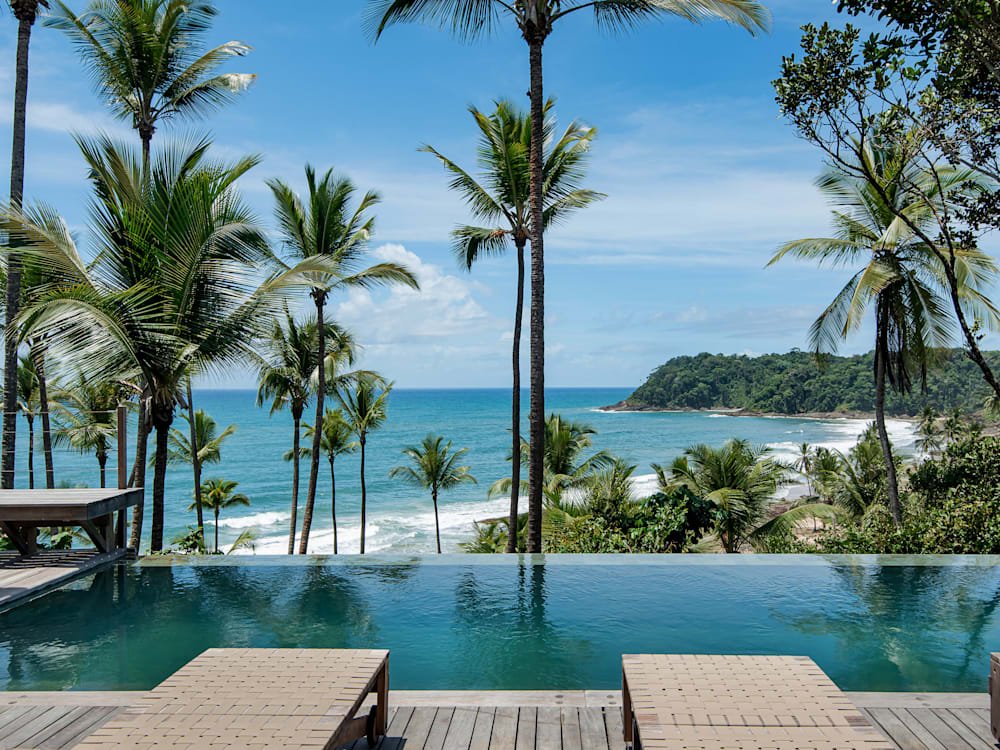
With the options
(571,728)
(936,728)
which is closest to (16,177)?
(571,728)

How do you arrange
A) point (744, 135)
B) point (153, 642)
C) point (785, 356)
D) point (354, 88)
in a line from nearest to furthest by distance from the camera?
point (153, 642)
point (744, 135)
point (354, 88)
point (785, 356)

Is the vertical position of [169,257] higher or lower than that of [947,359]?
higher

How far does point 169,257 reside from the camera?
22.6 feet

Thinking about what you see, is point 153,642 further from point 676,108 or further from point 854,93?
point 676,108

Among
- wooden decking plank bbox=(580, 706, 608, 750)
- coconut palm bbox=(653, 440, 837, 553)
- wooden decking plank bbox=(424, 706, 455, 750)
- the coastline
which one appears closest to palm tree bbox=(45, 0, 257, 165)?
wooden decking plank bbox=(424, 706, 455, 750)

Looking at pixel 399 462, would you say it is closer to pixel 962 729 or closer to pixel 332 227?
pixel 332 227

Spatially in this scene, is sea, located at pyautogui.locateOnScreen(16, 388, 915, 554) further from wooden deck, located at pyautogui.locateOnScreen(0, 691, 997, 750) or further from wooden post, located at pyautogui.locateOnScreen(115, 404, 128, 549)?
wooden deck, located at pyautogui.locateOnScreen(0, 691, 997, 750)

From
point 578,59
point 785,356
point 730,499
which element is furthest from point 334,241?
point 785,356

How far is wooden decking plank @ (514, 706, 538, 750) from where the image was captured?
2.76 m

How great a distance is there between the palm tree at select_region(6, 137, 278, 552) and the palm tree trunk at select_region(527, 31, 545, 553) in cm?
294

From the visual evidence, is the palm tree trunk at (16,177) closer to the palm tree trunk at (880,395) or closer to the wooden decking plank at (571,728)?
the wooden decking plank at (571,728)

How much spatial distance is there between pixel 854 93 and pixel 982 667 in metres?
4.15

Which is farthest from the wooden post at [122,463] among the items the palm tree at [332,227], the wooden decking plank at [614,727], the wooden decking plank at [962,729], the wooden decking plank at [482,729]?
the palm tree at [332,227]

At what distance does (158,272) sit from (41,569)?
3.04 meters
